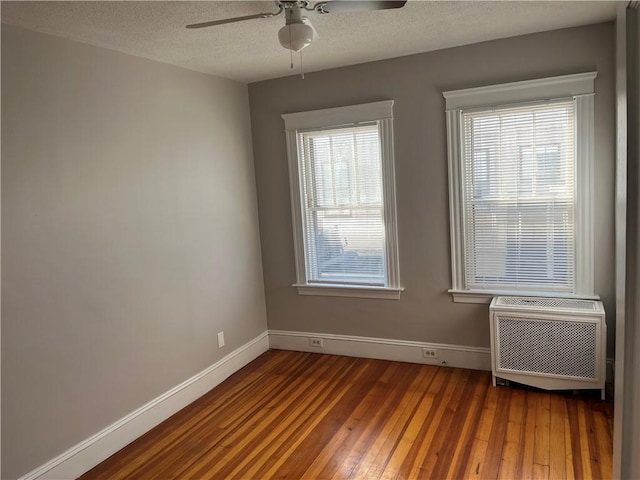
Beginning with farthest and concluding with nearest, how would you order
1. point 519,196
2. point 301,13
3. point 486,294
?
point 486,294 → point 519,196 → point 301,13

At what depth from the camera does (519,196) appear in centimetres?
Result: 343

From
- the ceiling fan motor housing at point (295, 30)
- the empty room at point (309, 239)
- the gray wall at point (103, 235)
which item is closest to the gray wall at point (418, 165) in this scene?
the empty room at point (309, 239)

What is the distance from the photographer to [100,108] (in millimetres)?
2873

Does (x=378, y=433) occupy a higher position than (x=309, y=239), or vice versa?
(x=309, y=239)

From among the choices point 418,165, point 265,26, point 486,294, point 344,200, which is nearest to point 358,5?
point 265,26

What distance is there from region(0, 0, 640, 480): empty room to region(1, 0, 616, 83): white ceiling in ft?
0.07

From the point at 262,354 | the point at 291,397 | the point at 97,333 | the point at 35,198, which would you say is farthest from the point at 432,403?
the point at 35,198

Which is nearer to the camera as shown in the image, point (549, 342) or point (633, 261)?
point (633, 261)

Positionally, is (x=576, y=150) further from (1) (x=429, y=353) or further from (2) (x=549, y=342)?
(1) (x=429, y=353)

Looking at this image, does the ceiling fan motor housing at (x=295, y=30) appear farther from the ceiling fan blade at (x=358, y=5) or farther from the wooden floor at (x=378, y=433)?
the wooden floor at (x=378, y=433)

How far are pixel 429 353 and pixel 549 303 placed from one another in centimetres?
105

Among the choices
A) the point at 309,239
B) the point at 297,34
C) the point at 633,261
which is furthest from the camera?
the point at 309,239

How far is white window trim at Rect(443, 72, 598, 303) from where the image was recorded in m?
3.16

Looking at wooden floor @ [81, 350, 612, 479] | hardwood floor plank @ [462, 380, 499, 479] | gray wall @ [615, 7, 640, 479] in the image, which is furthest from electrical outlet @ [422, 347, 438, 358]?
gray wall @ [615, 7, 640, 479]
